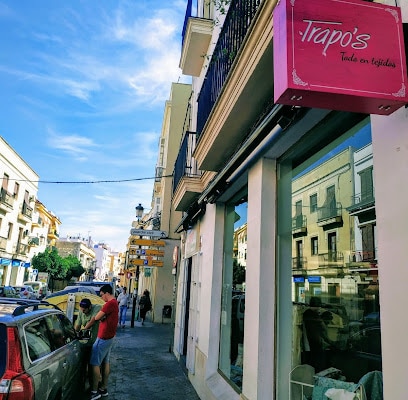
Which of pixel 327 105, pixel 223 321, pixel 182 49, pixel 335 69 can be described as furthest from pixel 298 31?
pixel 182 49

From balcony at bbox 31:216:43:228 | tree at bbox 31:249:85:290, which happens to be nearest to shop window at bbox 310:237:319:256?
balcony at bbox 31:216:43:228

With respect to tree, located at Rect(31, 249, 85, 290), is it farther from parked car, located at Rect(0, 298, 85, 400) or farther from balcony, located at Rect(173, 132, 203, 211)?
parked car, located at Rect(0, 298, 85, 400)

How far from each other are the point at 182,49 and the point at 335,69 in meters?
8.79

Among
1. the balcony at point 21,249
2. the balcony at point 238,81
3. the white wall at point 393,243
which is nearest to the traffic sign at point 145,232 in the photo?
the balcony at point 238,81

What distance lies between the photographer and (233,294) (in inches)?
248

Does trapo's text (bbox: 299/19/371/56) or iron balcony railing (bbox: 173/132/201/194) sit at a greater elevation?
iron balcony railing (bbox: 173/132/201/194)

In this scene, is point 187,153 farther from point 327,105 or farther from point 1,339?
point 327,105

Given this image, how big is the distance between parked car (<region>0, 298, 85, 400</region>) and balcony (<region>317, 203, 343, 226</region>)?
3.17 m

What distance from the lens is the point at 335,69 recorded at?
2.17m

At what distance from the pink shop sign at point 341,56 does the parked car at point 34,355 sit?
3.16 meters

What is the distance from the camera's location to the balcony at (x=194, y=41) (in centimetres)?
892

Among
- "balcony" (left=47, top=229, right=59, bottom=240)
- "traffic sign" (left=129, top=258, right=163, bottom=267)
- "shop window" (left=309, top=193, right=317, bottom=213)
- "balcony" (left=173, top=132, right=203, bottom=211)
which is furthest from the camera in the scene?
"balcony" (left=47, top=229, right=59, bottom=240)

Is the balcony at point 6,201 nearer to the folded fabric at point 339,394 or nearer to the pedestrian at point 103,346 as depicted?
the pedestrian at point 103,346

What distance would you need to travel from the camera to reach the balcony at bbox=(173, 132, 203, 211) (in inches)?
346
